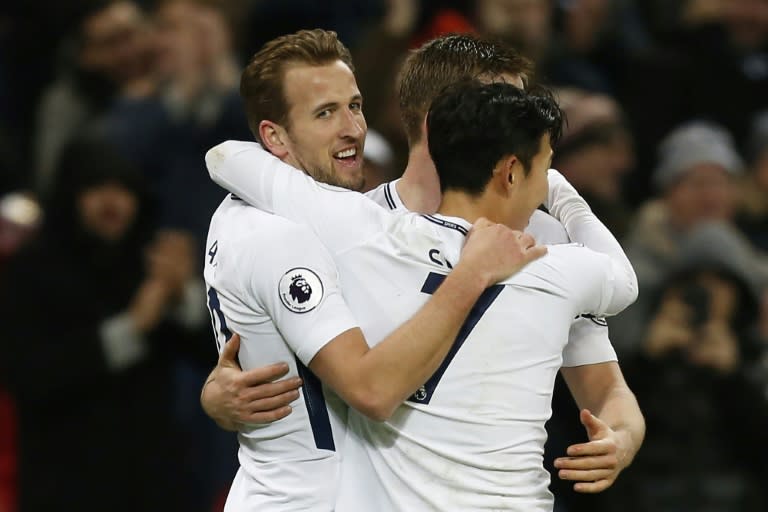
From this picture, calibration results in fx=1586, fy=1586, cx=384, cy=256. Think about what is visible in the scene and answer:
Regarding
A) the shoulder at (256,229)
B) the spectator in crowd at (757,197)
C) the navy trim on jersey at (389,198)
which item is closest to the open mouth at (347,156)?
the navy trim on jersey at (389,198)

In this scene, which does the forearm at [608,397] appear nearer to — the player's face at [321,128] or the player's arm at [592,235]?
the player's arm at [592,235]

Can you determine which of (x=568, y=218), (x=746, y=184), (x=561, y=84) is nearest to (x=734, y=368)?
(x=746, y=184)

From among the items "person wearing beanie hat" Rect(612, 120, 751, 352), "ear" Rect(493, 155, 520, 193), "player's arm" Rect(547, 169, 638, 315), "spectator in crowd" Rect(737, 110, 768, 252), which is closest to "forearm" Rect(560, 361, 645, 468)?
"player's arm" Rect(547, 169, 638, 315)

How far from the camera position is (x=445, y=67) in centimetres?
405

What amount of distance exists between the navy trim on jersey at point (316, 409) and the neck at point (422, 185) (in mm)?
506

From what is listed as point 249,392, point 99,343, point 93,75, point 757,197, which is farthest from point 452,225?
point 93,75

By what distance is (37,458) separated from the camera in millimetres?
6797

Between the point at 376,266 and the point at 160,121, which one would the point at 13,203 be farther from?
the point at 376,266

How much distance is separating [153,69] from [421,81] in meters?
4.53

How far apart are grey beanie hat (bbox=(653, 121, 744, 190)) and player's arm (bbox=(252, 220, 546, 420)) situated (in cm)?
411

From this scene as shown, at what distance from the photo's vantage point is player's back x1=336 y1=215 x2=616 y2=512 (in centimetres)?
362

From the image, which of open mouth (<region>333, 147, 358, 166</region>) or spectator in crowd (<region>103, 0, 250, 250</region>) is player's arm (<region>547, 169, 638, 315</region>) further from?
spectator in crowd (<region>103, 0, 250, 250</region>)

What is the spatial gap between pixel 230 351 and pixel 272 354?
0.14m

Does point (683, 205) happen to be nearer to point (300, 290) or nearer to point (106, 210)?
point (106, 210)
